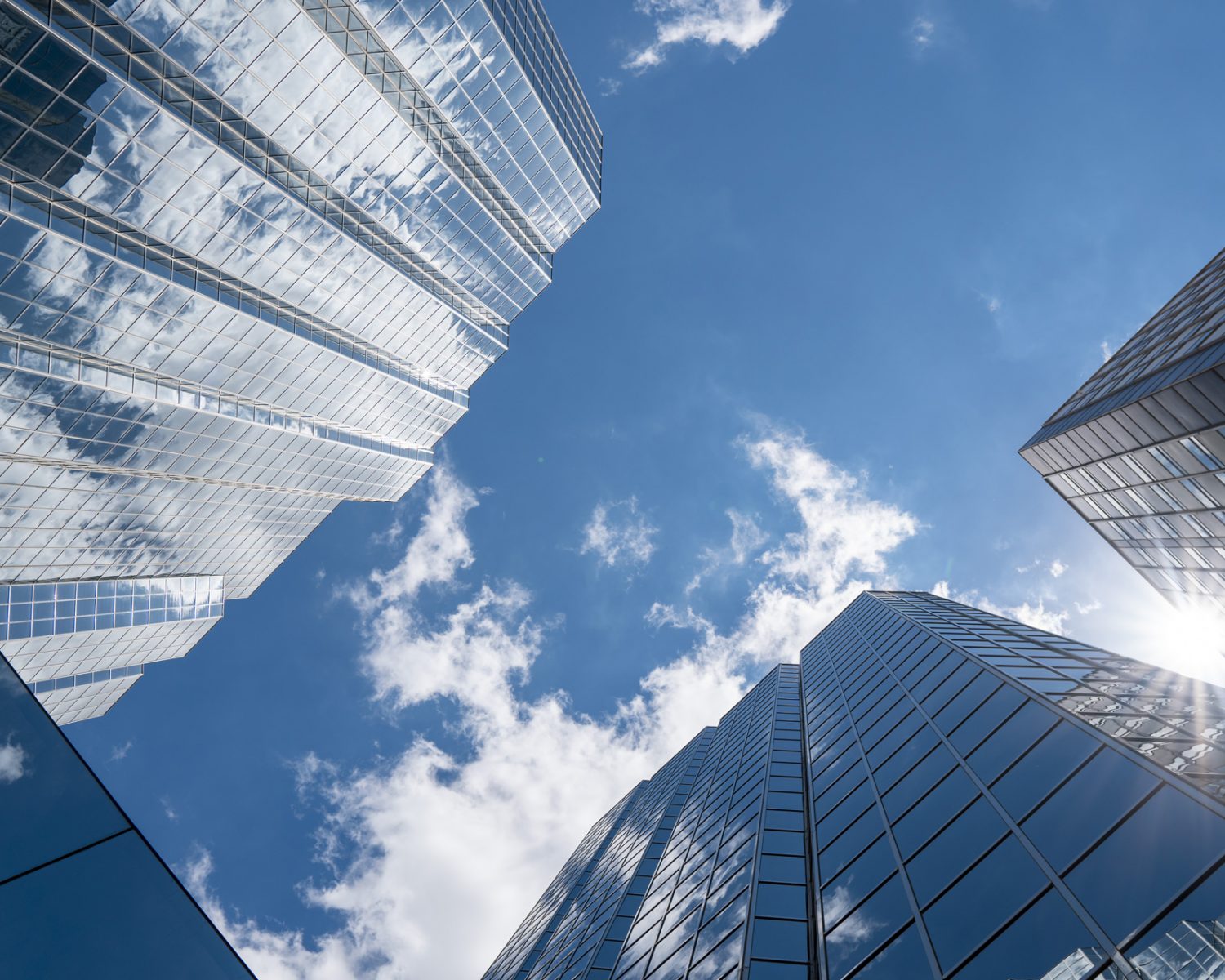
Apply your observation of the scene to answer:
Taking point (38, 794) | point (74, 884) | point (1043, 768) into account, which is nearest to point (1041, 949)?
point (1043, 768)

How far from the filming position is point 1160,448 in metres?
24.5

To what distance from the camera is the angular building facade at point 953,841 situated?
29.5 feet

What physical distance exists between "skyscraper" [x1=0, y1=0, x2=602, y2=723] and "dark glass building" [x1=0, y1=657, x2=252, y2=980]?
151 ft

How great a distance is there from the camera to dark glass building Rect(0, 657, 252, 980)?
495 cm

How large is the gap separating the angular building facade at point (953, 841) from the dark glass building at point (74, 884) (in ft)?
34.7

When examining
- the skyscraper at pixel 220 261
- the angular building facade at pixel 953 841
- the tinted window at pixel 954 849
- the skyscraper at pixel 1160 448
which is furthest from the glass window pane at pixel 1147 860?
the skyscraper at pixel 220 261

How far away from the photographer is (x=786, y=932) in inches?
566

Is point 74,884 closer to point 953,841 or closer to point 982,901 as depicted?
point 982,901

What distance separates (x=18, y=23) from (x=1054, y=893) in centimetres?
5370

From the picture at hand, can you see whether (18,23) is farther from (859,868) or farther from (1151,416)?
(1151,416)

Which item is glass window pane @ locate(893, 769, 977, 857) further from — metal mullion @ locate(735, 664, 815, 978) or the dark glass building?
the dark glass building

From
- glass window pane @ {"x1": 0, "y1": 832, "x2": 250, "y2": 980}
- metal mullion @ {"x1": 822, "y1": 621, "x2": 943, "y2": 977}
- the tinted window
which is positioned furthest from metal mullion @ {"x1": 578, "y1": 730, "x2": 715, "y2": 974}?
glass window pane @ {"x1": 0, "y1": 832, "x2": 250, "y2": 980}

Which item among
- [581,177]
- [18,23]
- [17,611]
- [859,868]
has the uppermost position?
[581,177]

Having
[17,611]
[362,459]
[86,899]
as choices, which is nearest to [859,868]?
[86,899]
